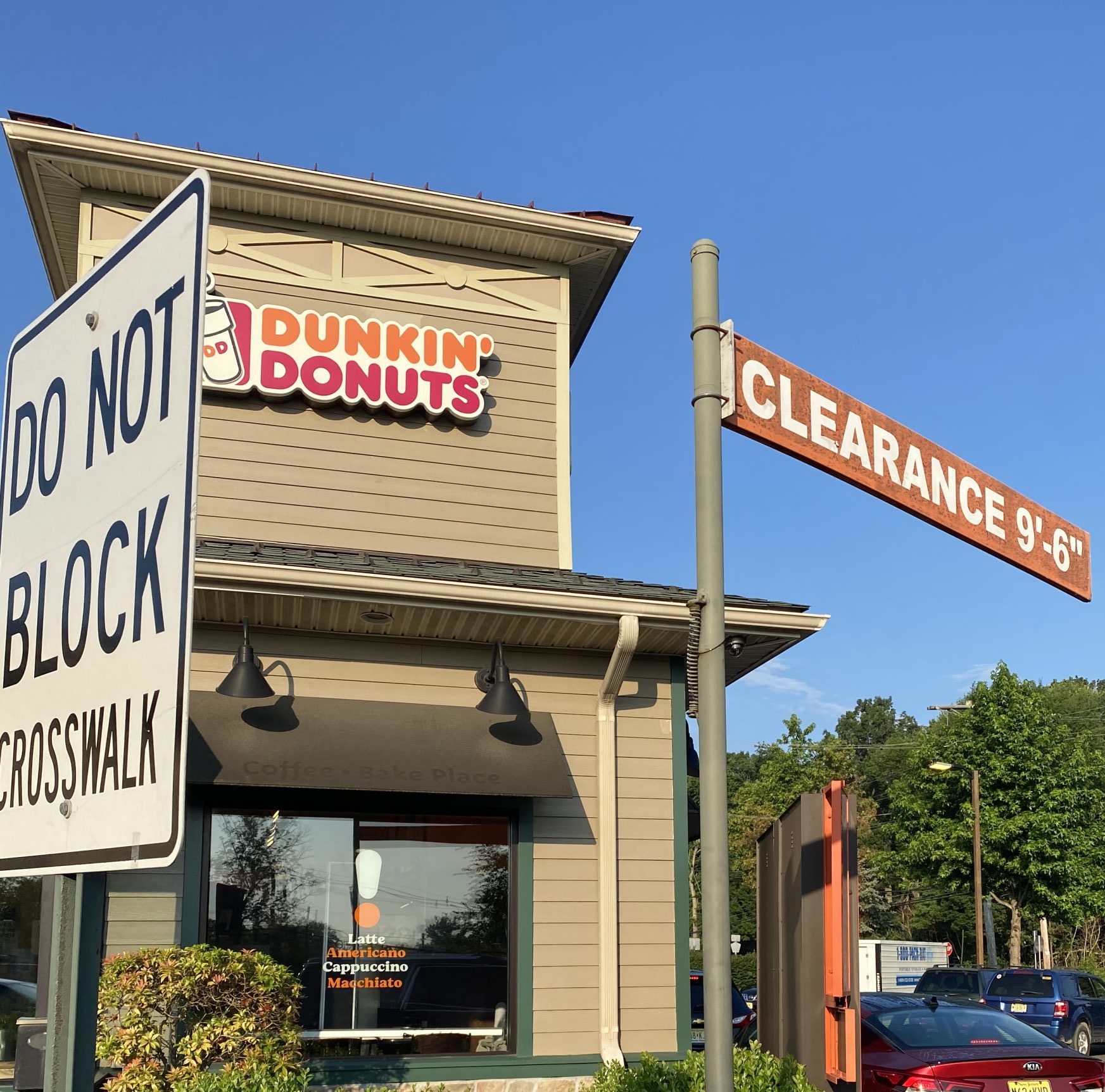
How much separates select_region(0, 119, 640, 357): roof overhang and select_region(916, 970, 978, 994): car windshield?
19166mm

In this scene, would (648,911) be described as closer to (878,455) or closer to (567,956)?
(567,956)

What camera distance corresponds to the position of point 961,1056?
36.0 ft

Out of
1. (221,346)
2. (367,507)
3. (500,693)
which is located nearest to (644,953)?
(500,693)

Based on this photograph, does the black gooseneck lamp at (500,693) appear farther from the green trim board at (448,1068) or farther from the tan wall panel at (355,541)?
the green trim board at (448,1068)

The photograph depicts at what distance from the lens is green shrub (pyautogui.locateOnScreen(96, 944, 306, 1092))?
340 inches

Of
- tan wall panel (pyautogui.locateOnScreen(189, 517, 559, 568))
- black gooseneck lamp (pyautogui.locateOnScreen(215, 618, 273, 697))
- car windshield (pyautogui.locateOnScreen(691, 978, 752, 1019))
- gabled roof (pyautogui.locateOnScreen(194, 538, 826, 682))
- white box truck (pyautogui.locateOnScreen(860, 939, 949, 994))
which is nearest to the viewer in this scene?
black gooseneck lamp (pyautogui.locateOnScreen(215, 618, 273, 697))

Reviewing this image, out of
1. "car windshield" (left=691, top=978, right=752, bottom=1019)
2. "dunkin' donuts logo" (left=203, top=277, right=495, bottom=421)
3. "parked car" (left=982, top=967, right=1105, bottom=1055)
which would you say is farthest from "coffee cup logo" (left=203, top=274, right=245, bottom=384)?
"parked car" (left=982, top=967, right=1105, bottom=1055)

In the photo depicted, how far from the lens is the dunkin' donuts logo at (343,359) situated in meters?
13.2

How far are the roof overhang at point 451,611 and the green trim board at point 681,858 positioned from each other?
0.44m

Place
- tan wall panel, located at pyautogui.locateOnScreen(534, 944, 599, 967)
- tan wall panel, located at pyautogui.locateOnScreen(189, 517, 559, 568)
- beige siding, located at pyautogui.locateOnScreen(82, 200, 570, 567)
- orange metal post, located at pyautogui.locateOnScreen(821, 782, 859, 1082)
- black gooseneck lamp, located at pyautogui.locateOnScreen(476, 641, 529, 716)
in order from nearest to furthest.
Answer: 1. orange metal post, located at pyautogui.locateOnScreen(821, 782, 859, 1082)
2. black gooseneck lamp, located at pyautogui.locateOnScreen(476, 641, 529, 716)
3. tan wall panel, located at pyautogui.locateOnScreen(534, 944, 599, 967)
4. tan wall panel, located at pyautogui.locateOnScreen(189, 517, 559, 568)
5. beige siding, located at pyautogui.locateOnScreen(82, 200, 570, 567)

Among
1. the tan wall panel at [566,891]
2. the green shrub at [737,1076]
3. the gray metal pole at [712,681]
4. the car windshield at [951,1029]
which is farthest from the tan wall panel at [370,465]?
the gray metal pole at [712,681]

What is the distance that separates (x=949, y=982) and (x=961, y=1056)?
61.3 ft

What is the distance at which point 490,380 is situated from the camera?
14.1m

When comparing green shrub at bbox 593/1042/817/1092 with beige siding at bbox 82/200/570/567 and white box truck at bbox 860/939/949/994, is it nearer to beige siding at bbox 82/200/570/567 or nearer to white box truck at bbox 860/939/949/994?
beige siding at bbox 82/200/570/567
